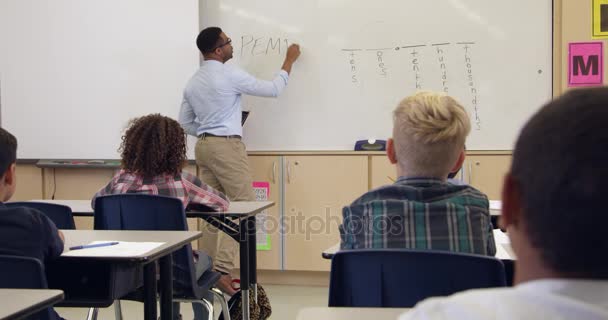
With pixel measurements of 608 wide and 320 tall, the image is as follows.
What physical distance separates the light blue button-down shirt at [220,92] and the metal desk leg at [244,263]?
1422 millimetres

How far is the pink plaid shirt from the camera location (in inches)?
110

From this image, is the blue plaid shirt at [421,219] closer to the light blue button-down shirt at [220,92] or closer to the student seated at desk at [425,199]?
the student seated at desk at [425,199]

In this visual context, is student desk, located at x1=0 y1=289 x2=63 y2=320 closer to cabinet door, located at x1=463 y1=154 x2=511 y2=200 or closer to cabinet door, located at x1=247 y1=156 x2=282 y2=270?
cabinet door, located at x1=247 y1=156 x2=282 y2=270

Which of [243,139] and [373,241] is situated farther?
[243,139]

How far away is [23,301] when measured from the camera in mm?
1232

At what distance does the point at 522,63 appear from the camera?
14.2 ft

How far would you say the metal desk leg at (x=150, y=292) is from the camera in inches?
82.1

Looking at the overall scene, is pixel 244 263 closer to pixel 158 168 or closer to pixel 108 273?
pixel 158 168

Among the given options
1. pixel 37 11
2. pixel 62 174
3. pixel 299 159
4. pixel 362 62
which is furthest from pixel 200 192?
pixel 37 11

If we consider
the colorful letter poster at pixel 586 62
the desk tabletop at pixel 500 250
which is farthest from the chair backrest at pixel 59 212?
the colorful letter poster at pixel 586 62

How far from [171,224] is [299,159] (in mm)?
2081

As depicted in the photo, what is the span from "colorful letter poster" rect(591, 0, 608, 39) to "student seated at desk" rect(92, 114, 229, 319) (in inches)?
107

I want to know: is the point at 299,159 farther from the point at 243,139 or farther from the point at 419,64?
the point at 419,64

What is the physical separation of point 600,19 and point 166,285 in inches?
129
